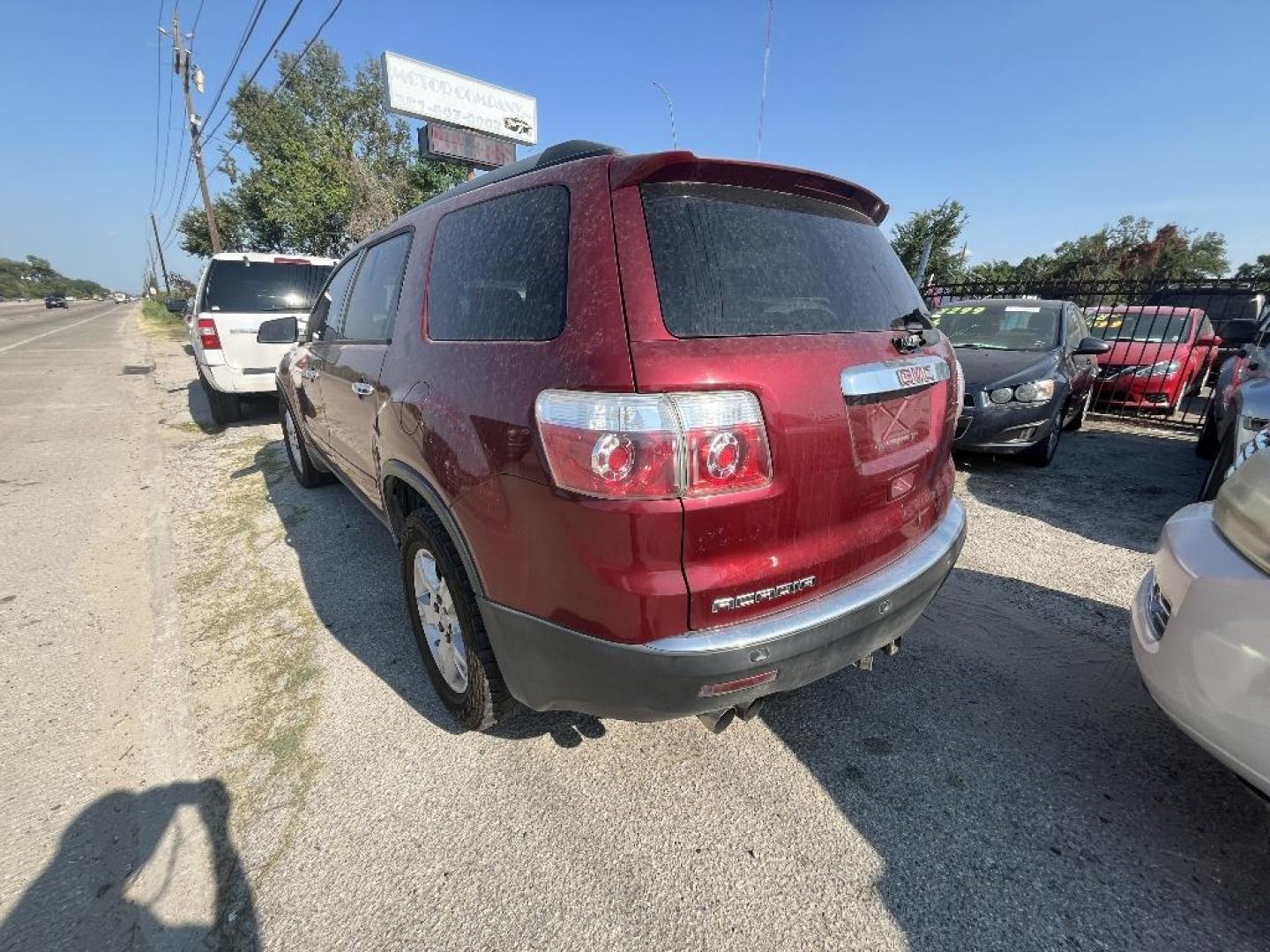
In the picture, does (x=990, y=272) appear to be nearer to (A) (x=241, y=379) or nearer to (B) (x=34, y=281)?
(A) (x=241, y=379)

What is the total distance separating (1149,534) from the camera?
3.95 meters

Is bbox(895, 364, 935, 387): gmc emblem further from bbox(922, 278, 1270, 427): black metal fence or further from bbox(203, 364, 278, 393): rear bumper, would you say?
bbox(203, 364, 278, 393): rear bumper

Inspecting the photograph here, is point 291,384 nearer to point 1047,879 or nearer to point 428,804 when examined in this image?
point 428,804

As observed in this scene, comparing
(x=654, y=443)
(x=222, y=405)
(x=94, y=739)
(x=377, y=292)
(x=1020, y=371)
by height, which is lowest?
(x=94, y=739)

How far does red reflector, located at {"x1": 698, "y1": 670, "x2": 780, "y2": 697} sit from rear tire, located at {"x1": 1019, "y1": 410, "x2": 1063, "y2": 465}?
15.8 feet

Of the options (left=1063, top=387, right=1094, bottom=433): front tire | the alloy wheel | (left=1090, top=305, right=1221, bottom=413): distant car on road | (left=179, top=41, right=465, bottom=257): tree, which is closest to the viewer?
the alloy wheel

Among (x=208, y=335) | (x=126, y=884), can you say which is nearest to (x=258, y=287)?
(x=208, y=335)

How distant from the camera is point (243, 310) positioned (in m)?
6.70

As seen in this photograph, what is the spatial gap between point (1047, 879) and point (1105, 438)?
6.85 m

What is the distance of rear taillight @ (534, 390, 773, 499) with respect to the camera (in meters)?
1.31

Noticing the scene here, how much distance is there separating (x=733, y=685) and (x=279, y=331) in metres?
4.07

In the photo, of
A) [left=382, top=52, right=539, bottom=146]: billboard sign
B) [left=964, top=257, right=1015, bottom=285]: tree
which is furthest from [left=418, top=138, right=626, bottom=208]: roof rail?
[left=964, top=257, right=1015, bottom=285]: tree

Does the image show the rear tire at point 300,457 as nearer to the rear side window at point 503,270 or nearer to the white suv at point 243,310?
the white suv at point 243,310

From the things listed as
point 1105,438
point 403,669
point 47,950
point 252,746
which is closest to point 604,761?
point 403,669
